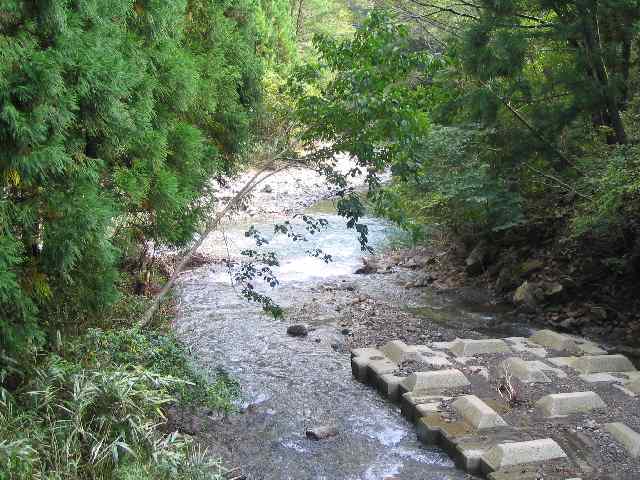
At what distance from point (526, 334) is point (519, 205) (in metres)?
1.87

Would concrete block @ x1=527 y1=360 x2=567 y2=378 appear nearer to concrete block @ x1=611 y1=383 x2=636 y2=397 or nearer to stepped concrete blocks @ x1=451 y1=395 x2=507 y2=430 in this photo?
concrete block @ x1=611 y1=383 x2=636 y2=397

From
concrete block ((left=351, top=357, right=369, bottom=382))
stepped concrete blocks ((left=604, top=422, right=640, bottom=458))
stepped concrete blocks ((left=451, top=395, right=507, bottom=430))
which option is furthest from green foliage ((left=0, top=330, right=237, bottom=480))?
stepped concrete blocks ((left=604, top=422, right=640, bottom=458))

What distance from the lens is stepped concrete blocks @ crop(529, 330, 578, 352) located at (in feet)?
22.4

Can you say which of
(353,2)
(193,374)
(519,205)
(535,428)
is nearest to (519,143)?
(519,205)

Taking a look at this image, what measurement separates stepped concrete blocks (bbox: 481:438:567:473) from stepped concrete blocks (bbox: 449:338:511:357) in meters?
2.03

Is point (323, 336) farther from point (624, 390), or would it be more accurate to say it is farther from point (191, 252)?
point (624, 390)

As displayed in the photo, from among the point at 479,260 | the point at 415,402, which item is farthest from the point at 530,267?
the point at 415,402

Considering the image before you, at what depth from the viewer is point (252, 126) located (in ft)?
23.1

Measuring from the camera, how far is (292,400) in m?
6.02

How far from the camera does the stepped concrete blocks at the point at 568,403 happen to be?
5160mm

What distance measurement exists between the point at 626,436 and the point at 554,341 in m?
2.36

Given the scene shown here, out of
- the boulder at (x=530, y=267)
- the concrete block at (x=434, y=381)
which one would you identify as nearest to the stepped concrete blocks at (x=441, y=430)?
the concrete block at (x=434, y=381)

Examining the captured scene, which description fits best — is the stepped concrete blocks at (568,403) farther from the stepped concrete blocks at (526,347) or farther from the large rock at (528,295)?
the large rock at (528,295)

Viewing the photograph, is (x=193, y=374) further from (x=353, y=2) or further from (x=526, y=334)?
(x=353, y=2)
